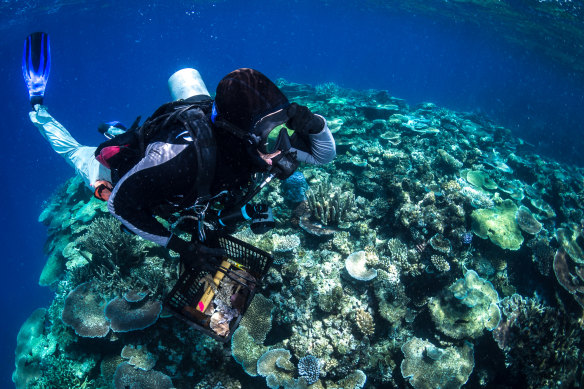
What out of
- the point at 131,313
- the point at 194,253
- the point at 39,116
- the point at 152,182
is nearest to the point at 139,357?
the point at 131,313

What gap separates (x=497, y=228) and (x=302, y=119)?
6.85m

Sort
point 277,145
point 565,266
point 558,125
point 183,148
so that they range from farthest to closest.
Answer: point 558,125 → point 565,266 → point 277,145 → point 183,148

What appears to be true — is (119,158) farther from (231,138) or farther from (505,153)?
(505,153)

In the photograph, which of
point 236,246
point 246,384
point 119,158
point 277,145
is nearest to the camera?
point 277,145

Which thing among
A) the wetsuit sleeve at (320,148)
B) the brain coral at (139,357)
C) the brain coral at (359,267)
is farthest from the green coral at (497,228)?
the brain coral at (139,357)

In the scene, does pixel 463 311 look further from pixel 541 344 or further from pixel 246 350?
pixel 246 350

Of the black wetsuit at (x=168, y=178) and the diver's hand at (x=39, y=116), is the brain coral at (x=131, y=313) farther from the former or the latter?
the diver's hand at (x=39, y=116)

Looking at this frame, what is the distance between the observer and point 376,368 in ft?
14.4

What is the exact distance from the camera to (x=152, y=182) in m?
2.09

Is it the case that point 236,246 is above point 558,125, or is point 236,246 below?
above

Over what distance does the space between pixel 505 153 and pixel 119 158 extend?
55.0ft

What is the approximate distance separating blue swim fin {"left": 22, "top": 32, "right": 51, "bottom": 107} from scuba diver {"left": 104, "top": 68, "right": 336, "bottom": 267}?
489 cm

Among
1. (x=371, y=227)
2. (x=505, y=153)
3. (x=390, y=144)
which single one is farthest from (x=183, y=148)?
(x=505, y=153)

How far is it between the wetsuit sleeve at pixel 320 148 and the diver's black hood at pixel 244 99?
86 centimetres
